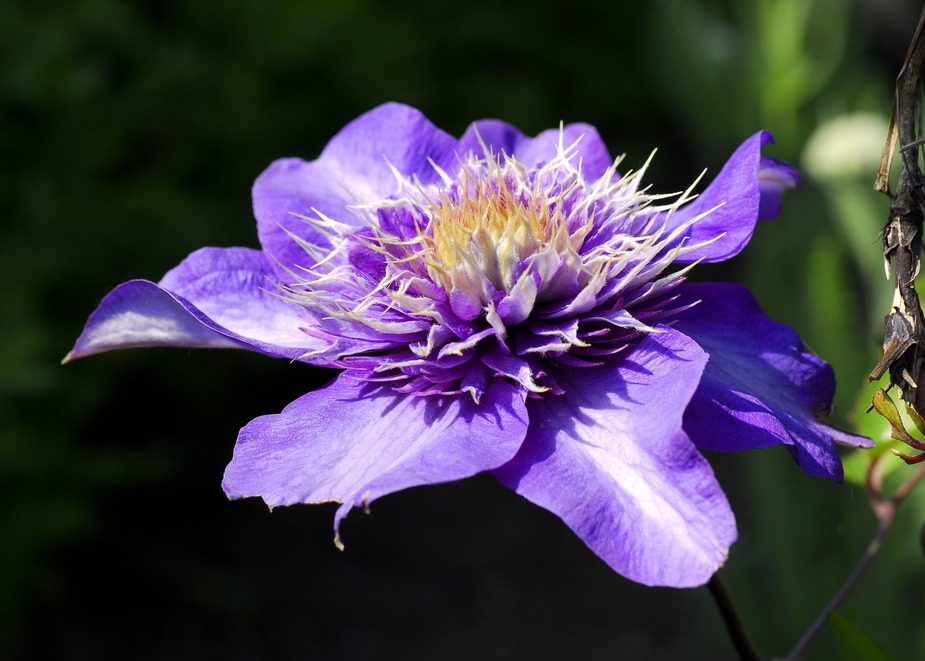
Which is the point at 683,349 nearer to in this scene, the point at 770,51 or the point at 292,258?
the point at 292,258

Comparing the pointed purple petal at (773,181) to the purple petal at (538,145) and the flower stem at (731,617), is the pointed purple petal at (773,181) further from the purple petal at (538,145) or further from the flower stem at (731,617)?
the flower stem at (731,617)

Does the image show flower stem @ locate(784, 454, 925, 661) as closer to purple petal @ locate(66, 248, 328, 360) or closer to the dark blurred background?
purple petal @ locate(66, 248, 328, 360)

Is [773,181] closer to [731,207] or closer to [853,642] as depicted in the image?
[731,207]

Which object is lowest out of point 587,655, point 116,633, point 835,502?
point 587,655

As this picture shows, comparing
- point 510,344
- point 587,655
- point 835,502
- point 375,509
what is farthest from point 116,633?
point 510,344

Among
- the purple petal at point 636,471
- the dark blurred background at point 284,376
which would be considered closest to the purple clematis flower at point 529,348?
the purple petal at point 636,471

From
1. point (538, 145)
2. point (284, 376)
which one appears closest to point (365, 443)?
point (538, 145)
